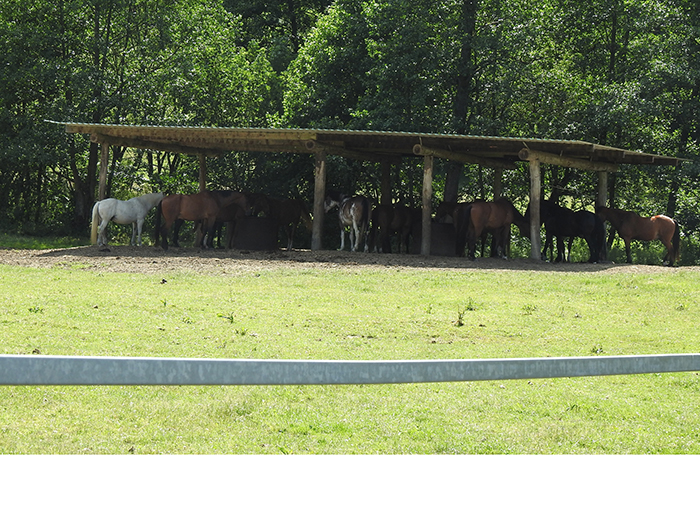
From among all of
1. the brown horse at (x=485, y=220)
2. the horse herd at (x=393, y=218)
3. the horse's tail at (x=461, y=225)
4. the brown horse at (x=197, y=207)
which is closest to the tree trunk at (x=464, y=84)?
the horse herd at (x=393, y=218)

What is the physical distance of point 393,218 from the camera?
77.7ft

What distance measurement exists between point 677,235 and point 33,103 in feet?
78.0

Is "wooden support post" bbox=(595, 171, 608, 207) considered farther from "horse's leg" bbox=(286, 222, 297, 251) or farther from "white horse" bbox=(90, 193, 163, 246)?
"white horse" bbox=(90, 193, 163, 246)

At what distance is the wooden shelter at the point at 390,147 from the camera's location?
20.8 meters

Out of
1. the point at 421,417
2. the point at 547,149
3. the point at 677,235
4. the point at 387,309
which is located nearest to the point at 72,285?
the point at 387,309

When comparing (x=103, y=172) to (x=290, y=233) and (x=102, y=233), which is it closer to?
(x=102, y=233)

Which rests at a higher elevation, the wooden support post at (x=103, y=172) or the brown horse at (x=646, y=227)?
the wooden support post at (x=103, y=172)

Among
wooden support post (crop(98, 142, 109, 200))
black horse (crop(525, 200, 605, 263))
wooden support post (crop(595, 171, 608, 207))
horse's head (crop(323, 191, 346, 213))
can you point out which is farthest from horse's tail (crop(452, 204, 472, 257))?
wooden support post (crop(98, 142, 109, 200))

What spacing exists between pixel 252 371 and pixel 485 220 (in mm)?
18856

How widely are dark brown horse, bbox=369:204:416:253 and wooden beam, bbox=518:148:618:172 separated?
4.39 meters

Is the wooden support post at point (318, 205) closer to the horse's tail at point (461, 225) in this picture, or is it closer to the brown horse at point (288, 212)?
the brown horse at point (288, 212)

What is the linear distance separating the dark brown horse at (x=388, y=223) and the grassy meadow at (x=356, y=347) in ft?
20.0

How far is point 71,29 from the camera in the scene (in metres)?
32.1

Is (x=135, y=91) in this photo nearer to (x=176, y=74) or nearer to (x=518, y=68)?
(x=176, y=74)
